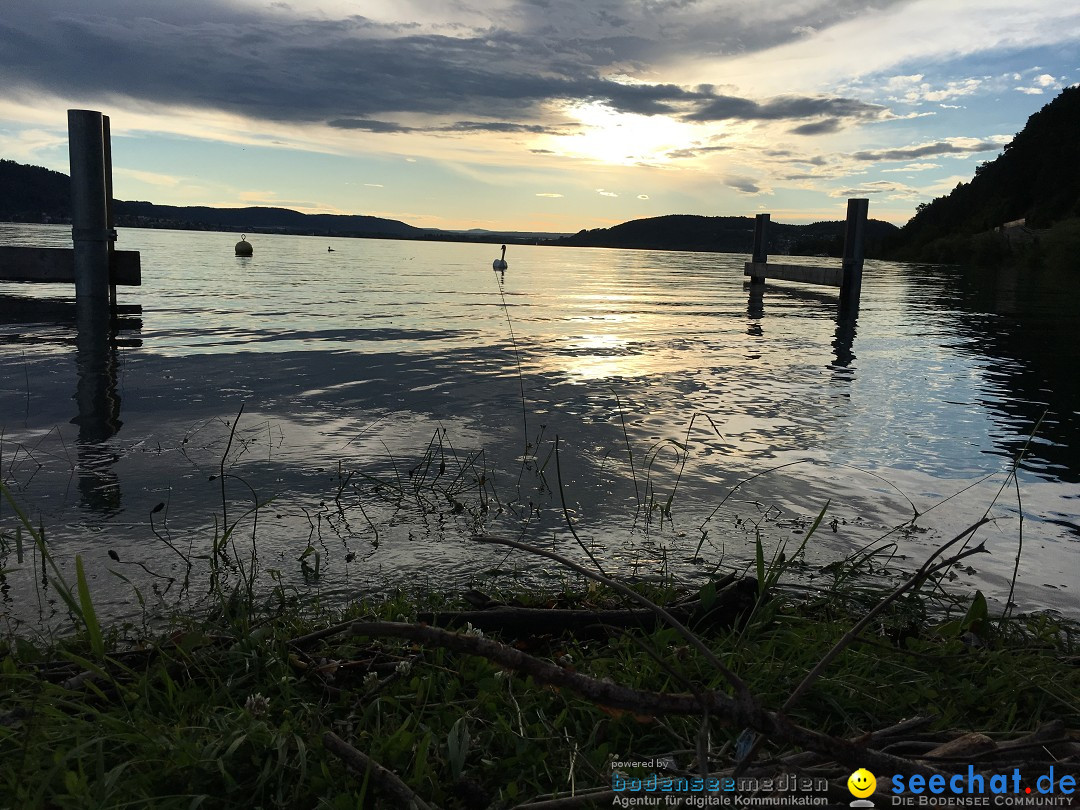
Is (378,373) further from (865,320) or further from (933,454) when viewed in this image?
(865,320)

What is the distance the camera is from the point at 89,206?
12.3 meters

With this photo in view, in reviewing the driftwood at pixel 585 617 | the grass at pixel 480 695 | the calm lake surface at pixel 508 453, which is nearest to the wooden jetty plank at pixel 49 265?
the calm lake surface at pixel 508 453

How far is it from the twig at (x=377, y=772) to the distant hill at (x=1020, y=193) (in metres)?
79.5

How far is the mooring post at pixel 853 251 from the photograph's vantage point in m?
21.2

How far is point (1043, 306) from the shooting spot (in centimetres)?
2522

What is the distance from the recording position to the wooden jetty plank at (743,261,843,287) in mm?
24344

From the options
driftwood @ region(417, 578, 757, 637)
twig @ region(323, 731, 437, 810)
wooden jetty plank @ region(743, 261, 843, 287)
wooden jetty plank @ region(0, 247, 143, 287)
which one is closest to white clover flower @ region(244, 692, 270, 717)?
twig @ region(323, 731, 437, 810)

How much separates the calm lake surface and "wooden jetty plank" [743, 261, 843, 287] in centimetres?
841

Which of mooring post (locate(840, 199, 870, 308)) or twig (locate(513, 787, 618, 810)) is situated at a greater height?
mooring post (locate(840, 199, 870, 308))

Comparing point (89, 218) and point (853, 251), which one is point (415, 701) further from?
point (853, 251)

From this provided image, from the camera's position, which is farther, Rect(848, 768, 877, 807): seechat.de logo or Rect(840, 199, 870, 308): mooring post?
Rect(840, 199, 870, 308): mooring post

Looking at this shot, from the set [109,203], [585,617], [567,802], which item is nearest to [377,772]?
[567,802]

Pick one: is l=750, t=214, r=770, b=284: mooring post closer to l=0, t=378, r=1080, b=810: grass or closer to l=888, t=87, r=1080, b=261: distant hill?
l=0, t=378, r=1080, b=810: grass

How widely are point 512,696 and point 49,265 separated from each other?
1382cm
